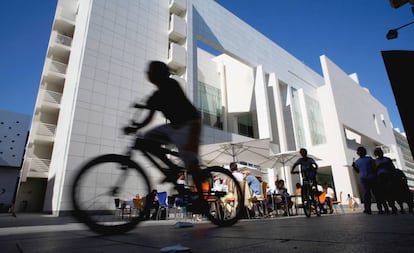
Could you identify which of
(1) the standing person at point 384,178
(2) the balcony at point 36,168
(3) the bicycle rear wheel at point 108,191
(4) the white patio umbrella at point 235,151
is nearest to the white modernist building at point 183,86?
(2) the balcony at point 36,168

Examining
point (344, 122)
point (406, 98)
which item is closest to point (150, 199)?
point (406, 98)

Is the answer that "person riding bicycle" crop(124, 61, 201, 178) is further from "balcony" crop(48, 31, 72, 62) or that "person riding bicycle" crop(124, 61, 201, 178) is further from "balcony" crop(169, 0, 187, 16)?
"balcony" crop(48, 31, 72, 62)

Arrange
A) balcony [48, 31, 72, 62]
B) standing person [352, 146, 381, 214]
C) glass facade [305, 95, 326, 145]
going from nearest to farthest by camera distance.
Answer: standing person [352, 146, 381, 214] < balcony [48, 31, 72, 62] < glass facade [305, 95, 326, 145]

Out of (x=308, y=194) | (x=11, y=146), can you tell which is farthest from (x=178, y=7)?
(x=11, y=146)

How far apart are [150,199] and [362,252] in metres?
2.04

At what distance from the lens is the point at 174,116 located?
2746 millimetres

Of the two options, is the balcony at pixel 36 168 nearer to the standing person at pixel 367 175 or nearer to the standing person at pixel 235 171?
the standing person at pixel 235 171

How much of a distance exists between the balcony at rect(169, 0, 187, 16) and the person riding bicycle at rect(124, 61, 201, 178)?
20327mm

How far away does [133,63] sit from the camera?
56.6 ft

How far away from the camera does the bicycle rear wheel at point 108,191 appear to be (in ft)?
7.77

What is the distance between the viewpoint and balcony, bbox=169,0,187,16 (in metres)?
20.6

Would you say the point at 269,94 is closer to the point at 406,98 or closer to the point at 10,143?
the point at 406,98

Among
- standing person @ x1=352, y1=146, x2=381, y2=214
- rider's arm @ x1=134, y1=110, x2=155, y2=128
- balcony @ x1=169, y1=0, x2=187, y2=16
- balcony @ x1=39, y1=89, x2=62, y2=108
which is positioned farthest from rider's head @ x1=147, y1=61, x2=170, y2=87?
balcony @ x1=39, y1=89, x2=62, y2=108

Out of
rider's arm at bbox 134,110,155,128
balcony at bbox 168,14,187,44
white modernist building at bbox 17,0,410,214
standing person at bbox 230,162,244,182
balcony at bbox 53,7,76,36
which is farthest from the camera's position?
balcony at bbox 53,7,76,36
